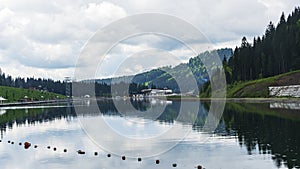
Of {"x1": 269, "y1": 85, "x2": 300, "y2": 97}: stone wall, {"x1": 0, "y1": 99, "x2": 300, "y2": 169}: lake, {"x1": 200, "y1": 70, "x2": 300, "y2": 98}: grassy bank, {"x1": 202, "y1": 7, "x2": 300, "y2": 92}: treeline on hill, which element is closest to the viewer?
{"x1": 0, "y1": 99, "x2": 300, "y2": 169}: lake

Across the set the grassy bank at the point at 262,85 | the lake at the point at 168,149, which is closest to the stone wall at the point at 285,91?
the grassy bank at the point at 262,85

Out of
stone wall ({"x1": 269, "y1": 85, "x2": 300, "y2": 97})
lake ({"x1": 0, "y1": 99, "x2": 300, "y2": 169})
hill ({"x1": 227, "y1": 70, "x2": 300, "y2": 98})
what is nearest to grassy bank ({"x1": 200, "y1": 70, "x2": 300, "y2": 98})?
hill ({"x1": 227, "y1": 70, "x2": 300, "y2": 98})

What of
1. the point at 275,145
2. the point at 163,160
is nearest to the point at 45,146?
the point at 163,160

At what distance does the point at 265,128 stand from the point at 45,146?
2753 cm

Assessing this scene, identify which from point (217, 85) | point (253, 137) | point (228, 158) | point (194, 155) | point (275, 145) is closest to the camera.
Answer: point (228, 158)

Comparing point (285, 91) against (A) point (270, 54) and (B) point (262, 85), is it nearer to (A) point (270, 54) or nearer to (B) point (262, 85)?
(B) point (262, 85)

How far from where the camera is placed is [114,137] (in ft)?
173

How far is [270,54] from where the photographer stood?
15512 centimetres

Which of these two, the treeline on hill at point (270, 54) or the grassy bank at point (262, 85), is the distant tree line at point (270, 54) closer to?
the treeline on hill at point (270, 54)

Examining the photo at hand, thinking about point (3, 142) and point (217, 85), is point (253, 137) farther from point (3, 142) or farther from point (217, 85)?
point (217, 85)

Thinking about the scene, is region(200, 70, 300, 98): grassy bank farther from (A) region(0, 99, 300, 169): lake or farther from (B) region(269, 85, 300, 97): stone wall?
(A) region(0, 99, 300, 169): lake

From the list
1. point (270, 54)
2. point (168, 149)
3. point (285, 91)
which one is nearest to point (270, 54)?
point (270, 54)

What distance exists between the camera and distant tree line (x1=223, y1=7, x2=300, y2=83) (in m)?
147

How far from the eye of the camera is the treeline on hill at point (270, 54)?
147 metres
